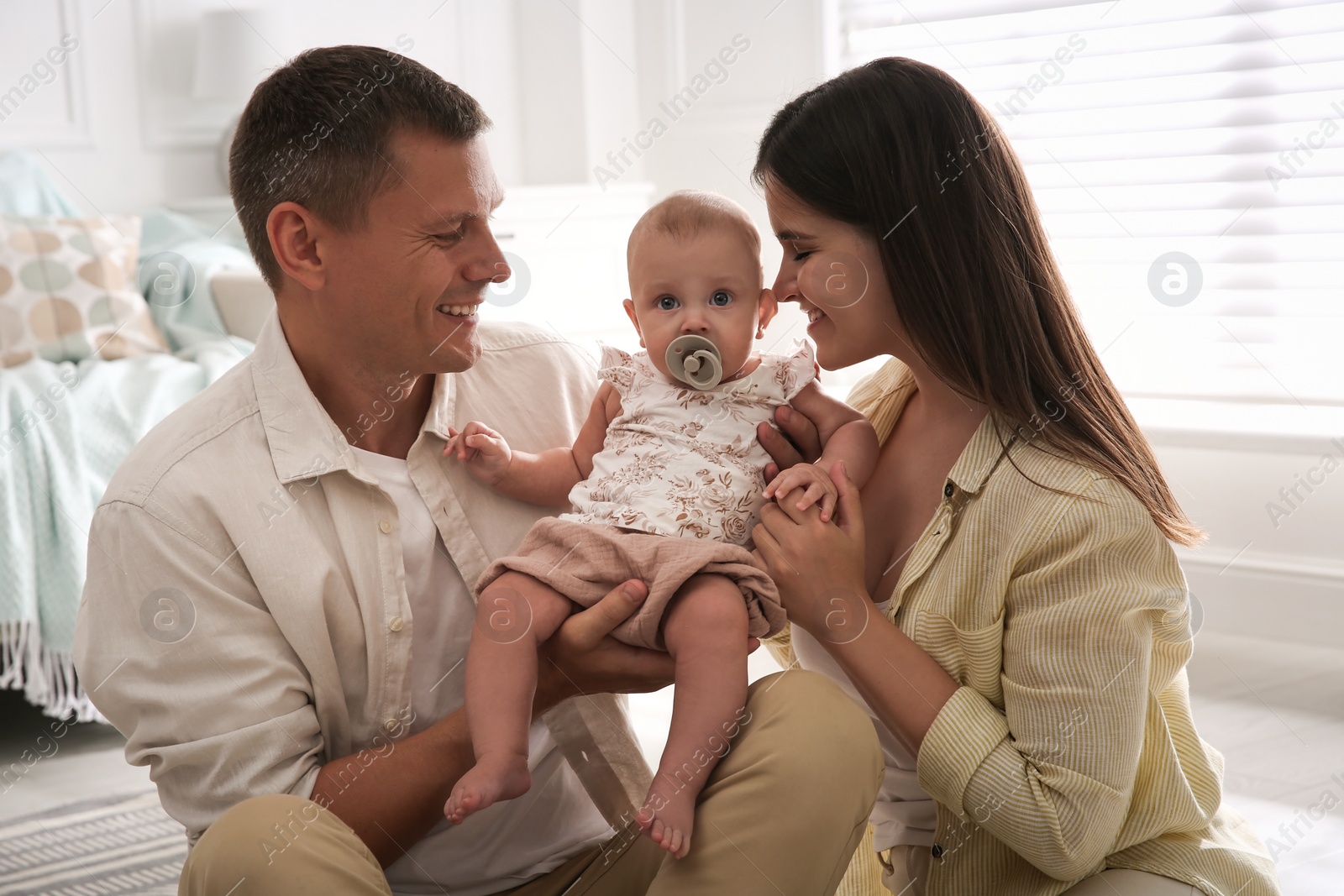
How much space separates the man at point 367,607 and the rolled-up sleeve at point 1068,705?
145 millimetres

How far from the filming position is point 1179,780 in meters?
1.19

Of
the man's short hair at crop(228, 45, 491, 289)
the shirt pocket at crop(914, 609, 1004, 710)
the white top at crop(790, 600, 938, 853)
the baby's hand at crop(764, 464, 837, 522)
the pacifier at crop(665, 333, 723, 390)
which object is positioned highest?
the man's short hair at crop(228, 45, 491, 289)

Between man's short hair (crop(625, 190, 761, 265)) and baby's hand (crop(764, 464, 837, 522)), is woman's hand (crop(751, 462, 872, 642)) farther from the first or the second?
man's short hair (crop(625, 190, 761, 265))

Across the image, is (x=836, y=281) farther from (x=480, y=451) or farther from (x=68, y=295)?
(x=68, y=295)

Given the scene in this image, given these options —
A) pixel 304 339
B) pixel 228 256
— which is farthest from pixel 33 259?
pixel 304 339

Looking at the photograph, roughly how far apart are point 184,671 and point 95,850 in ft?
→ 3.82

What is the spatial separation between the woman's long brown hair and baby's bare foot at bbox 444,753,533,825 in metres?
0.61

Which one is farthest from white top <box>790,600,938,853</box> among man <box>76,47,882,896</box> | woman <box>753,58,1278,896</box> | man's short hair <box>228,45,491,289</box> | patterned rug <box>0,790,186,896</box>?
patterned rug <box>0,790,186,896</box>

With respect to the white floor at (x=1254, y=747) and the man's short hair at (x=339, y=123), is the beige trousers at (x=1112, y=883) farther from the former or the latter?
the man's short hair at (x=339, y=123)

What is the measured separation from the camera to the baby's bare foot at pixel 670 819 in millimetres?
995

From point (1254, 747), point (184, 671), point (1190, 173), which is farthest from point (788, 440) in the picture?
point (1190, 173)

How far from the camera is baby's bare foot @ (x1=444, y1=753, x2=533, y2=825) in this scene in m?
1.03

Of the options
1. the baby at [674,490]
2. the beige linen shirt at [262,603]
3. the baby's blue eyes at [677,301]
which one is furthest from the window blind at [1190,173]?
the beige linen shirt at [262,603]

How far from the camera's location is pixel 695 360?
130 centimetres
